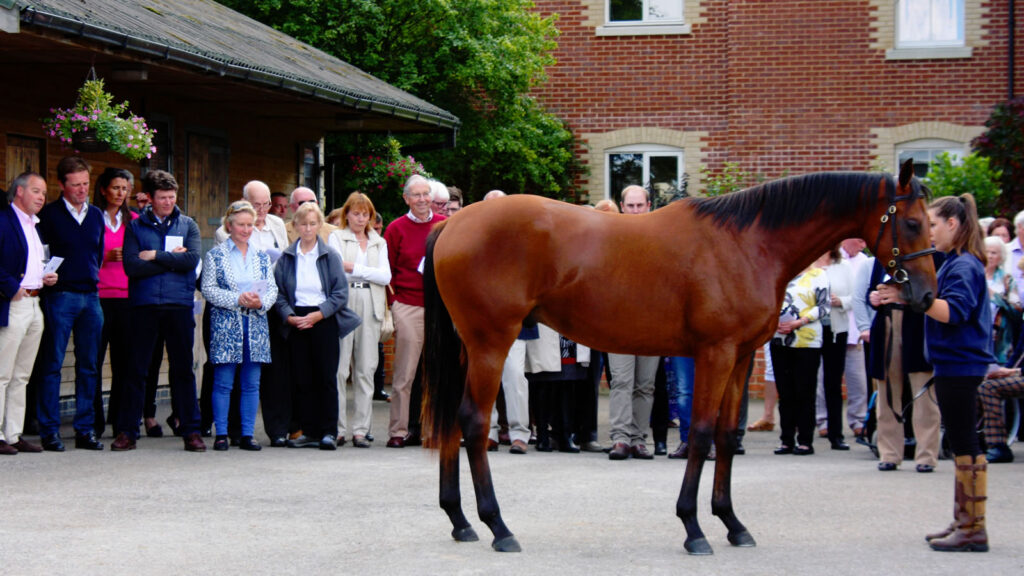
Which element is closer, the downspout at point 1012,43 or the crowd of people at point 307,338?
the crowd of people at point 307,338

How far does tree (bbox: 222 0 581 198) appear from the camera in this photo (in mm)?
20656

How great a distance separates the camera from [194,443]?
10445 millimetres

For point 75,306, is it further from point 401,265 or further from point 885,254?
point 885,254

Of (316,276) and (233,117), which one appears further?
(233,117)

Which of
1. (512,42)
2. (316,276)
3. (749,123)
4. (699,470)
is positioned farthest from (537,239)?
(749,123)

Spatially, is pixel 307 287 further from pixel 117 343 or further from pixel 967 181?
pixel 967 181

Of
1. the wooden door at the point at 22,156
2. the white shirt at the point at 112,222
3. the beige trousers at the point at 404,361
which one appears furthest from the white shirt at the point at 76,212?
the beige trousers at the point at 404,361

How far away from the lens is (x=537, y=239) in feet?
22.5

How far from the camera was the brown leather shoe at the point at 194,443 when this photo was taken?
34.3 feet

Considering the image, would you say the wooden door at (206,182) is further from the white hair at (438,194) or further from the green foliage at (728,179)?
the green foliage at (728,179)

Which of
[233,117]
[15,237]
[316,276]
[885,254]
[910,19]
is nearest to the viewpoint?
[885,254]

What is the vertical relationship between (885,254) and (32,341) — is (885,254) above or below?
above

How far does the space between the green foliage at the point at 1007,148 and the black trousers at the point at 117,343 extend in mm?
14232

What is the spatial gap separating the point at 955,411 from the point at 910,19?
17.0m
